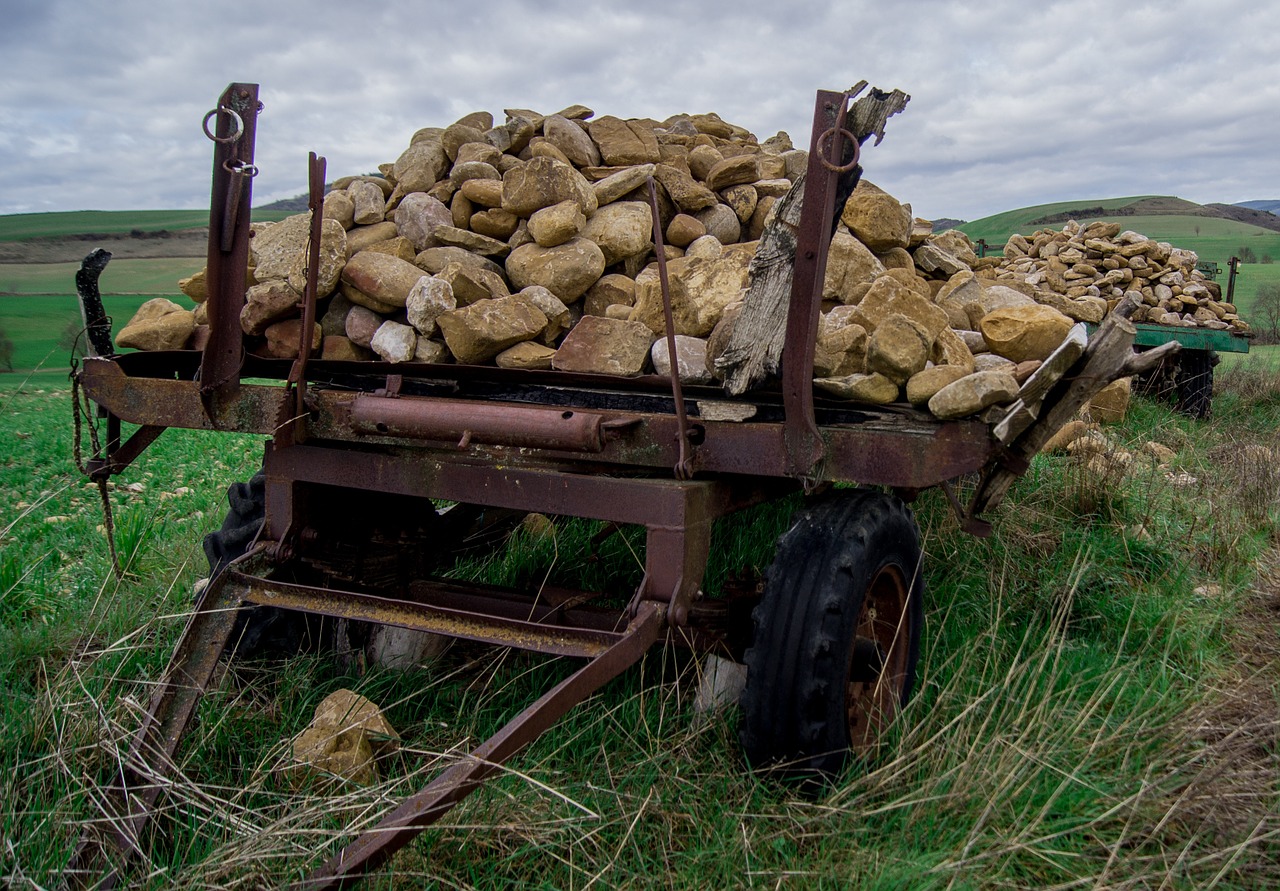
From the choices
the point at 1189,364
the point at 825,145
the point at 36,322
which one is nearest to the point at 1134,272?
the point at 1189,364

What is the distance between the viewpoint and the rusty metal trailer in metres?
2.32

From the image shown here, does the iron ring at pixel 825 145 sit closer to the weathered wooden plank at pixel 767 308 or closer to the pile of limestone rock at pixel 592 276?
the weathered wooden plank at pixel 767 308

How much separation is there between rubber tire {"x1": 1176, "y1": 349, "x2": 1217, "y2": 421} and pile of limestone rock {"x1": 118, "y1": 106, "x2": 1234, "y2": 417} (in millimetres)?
4751

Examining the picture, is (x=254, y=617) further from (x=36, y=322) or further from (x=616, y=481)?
(x=36, y=322)

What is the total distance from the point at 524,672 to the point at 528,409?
1000 millimetres

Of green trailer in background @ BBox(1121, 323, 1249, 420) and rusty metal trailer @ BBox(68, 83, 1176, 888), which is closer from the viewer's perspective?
rusty metal trailer @ BBox(68, 83, 1176, 888)

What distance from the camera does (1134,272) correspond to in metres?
9.03

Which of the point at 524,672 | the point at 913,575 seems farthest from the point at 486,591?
the point at 913,575

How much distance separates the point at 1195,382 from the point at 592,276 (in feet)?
22.4

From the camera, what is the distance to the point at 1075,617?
3775 millimetres

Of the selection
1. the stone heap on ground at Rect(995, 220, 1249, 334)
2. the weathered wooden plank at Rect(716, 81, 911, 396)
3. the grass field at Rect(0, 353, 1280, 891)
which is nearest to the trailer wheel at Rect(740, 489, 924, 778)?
the grass field at Rect(0, 353, 1280, 891)

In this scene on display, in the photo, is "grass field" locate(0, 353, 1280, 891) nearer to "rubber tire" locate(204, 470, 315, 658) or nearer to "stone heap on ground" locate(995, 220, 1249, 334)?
"rubber tire" locate(204, 470, 315, 658)

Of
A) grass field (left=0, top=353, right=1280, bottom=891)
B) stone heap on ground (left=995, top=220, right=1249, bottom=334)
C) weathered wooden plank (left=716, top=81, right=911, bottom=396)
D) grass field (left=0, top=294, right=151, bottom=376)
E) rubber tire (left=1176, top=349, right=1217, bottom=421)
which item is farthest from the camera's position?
grass field (left=0, top=294, right=151, bottom=376)

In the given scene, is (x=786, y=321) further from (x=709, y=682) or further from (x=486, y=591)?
(x=486, y=591)
